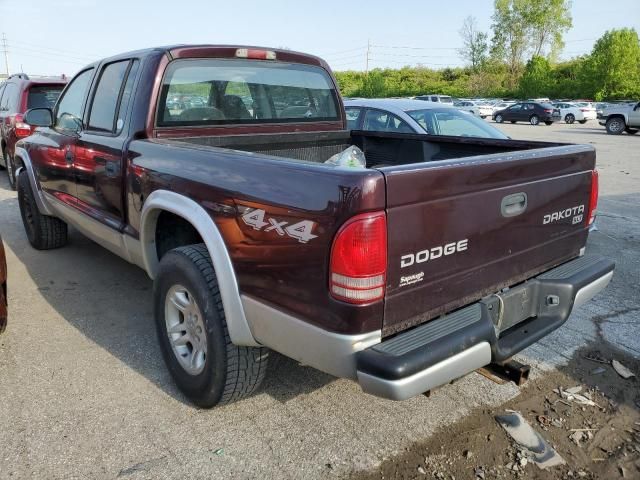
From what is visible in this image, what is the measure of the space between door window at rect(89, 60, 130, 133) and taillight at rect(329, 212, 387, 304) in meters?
2.36

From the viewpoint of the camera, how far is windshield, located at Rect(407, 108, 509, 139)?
7121 mm

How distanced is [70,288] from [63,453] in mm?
2380

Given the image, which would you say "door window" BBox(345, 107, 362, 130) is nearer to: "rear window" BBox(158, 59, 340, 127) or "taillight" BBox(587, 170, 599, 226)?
"rear window" BBox(158, 59, 340, 127)

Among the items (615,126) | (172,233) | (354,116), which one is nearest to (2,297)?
(172,233)

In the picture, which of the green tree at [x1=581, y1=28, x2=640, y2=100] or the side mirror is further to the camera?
the green tree at [x1=581, y1=28, x2=640, y2=100]

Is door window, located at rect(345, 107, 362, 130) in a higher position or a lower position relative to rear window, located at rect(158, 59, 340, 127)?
lower

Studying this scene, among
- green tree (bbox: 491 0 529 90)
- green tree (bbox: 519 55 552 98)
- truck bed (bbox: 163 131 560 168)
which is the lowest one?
truck bed (bbox: 163 131 560 168)

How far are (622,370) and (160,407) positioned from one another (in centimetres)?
277

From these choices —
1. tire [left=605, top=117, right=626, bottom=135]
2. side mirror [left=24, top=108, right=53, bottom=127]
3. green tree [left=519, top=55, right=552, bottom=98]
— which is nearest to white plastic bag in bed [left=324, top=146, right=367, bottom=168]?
side mirror [left=24, top=108, right=53, bottom=127]

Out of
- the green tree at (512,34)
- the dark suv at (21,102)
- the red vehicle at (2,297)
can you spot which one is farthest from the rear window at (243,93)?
the green tree at (512,34)

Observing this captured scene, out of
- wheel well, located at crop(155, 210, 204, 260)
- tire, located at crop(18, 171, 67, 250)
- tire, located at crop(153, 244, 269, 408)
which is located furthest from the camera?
tire, located at crop(18, 171, 67, 250)

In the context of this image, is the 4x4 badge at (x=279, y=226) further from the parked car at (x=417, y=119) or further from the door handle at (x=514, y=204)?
the parked car at (x=417, y=119)

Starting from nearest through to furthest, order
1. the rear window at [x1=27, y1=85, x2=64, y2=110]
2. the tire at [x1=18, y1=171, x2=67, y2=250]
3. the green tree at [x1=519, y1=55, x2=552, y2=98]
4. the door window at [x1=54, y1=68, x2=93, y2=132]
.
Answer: the door window at [x1=54, y1=68, x2=93, y2=132] → the tire at [x1=18, y1=171, x2=67, y2=250] → the rear window at [x1=27, y1=85, x2=64, y2=110] → the green tree at [x1=519, y1=55, x2=552, y2=98]

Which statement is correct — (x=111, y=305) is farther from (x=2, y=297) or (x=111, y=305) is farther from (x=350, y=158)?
(x=350, y=158)
